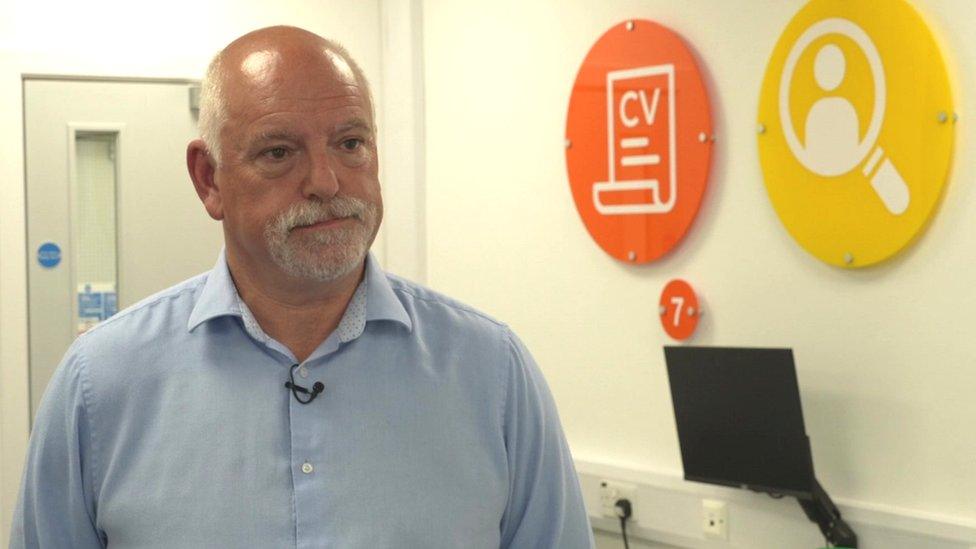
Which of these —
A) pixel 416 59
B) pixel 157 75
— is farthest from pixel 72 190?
pixel 416 59

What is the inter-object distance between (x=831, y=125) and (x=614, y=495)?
1.15 metres

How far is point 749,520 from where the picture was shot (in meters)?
2.93

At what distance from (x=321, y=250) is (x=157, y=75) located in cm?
249

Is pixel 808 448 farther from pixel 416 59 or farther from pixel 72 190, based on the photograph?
pixel 72 190

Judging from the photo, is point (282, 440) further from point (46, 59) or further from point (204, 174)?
point (46, 59)

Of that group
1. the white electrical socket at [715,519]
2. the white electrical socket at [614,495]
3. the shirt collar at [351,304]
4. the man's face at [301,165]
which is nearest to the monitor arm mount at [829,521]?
the white electrical socket at [715,519]

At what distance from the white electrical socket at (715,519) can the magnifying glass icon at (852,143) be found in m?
0.85

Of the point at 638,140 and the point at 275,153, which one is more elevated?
the point at 638,140

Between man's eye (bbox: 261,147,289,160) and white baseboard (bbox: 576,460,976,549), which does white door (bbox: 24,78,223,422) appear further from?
man's eye (bbox: 261,147,289,160)

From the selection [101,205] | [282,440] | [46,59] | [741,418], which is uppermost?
[46,59]

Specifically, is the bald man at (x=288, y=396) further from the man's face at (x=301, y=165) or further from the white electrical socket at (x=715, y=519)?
the white electrical socket at (x=715, y=519)

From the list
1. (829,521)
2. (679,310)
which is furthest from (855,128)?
(829,521)

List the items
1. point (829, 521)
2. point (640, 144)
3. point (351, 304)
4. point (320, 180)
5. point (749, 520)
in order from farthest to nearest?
point (640, 144) → point (749, 520) → point (829, 521) → point (351, 304) → point (320, 180)

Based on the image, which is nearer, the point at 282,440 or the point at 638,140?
the point at 282,440
